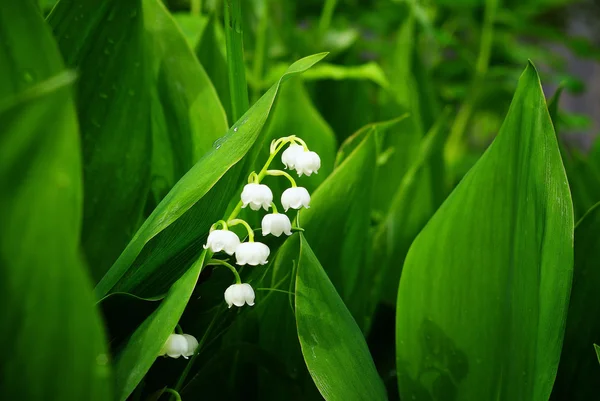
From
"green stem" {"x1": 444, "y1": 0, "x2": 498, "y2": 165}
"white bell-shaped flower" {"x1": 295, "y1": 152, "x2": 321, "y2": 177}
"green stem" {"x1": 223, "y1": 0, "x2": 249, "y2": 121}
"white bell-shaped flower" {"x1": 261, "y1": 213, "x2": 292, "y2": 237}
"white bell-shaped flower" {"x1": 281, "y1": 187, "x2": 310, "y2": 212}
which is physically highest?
"green stem" {"x1": 223, "y1": 0, "x2": 249, "y2": 121}

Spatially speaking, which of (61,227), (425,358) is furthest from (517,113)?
(61,227)

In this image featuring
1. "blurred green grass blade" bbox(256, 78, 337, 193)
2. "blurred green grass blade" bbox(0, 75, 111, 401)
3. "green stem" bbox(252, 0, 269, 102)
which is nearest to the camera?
"blurred green grass blade" bbox(0, 75, 111, 401)

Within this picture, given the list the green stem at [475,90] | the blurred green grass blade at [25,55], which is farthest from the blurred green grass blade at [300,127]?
the green stem at [475,90]

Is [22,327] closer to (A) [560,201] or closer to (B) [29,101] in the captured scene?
(B) [29,101]

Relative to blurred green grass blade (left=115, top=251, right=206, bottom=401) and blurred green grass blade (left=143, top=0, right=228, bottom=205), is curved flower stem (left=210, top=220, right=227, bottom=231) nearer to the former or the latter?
blurred green grass blade (left=115, top=251, right=206, bottom=401)

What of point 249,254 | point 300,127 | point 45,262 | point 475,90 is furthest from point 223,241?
point 475,90

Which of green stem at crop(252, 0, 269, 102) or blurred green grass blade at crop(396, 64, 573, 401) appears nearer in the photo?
blurred green grass blade at crop(396, 64, 573, 401)

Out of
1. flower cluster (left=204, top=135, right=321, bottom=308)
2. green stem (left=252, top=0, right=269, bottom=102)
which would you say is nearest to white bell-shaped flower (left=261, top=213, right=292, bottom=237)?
flower cluster (left=204, top=135, right=321, bottom=308)
